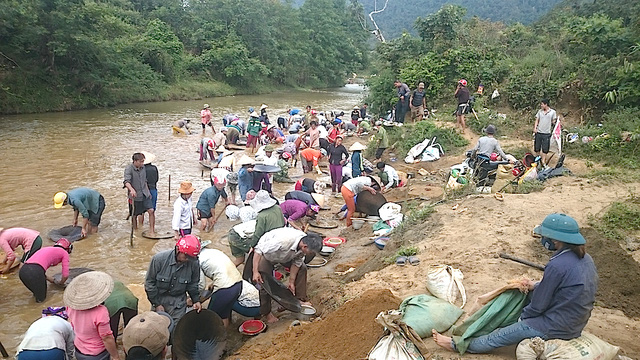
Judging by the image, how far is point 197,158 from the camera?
14734mm

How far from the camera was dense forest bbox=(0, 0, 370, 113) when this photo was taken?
22.6 metres

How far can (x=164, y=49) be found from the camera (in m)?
35.4

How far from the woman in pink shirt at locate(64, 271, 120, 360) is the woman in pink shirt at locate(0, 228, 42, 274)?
2850 millimetres

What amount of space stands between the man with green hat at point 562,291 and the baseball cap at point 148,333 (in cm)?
318

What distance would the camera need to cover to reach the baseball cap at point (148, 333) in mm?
4258

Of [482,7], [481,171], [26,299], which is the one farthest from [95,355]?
[482,7]

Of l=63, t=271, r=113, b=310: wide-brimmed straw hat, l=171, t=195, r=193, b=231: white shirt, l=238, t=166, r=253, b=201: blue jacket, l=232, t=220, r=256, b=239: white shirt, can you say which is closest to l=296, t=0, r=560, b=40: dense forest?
l=238, t=166, r=253, b=201: blue jacket

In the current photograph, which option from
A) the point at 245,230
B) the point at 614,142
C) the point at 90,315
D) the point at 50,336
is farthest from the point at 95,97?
the point at 614,142

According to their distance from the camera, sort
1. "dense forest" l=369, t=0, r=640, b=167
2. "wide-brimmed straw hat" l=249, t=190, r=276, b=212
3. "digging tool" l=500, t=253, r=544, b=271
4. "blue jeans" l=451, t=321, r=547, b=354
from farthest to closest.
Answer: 1. "dense forest" l=369, t=0, r=640, b=167
2. "wide-brimmed straw hat" l=249, t=190, r=276, b=212
3. "digging tool" l=500, t=253, r=544, b=271
4. "blue jeans" l=451, t=321, r=547, b=354

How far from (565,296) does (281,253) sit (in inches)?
122

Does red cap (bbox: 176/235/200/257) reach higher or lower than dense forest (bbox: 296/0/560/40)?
lower

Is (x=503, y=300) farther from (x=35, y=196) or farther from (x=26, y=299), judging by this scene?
(x=35, y=196)

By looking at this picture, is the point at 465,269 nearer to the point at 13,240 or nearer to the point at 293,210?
the point at 293,210

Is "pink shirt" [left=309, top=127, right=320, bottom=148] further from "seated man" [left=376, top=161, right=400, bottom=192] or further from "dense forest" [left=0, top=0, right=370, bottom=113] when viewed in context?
"dense forest" [left=0, top=0, right=370, bottom=113]
